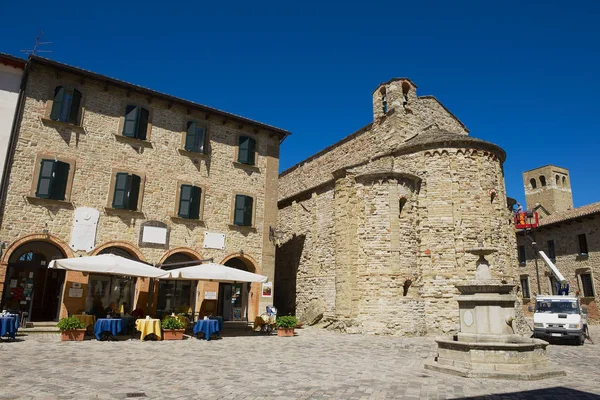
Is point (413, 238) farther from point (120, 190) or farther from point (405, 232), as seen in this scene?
point (120, 190)

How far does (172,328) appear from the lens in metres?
12.9

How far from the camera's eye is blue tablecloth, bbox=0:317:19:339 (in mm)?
10586

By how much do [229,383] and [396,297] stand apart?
439 inches

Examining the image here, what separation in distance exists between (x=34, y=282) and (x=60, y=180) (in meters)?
3.83

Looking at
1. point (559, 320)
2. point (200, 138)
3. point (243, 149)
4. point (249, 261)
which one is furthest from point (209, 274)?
point (559, 320)

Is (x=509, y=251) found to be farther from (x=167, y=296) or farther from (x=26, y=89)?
(x=26, y=89)

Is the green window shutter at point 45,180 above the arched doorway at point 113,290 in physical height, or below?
above

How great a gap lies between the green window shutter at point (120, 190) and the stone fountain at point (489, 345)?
40.9ft

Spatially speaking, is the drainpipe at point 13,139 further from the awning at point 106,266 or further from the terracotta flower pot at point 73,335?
the terracotta flower pot at point 73,335

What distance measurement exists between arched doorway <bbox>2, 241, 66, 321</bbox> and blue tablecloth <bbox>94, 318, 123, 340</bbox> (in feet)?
11.5

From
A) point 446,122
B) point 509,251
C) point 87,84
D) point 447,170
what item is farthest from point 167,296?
point 446,122

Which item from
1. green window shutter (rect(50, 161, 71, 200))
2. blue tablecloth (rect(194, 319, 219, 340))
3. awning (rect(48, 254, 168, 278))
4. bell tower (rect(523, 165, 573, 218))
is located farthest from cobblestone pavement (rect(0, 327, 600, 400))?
bell tower (rect(523, 165, 573, 218))

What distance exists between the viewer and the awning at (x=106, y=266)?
11758mm

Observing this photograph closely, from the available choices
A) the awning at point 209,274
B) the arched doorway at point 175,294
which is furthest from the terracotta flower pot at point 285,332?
the arched doorway at point 175,294
